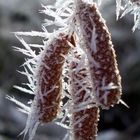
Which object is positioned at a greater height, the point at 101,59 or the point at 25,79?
the point at 101,59

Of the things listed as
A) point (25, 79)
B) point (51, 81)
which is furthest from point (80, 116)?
point (25, 79)

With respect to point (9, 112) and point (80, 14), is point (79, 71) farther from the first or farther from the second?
point (9, 112)

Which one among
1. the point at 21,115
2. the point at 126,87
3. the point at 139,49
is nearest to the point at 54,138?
the point at 21,115

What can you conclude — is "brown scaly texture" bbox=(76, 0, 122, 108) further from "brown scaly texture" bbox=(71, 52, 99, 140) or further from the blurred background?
the blurred background

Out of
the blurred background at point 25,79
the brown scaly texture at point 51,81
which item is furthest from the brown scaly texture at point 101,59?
the blurred background at point 25,79

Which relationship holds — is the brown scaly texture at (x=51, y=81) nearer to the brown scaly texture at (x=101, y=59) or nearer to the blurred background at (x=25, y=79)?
the brown scaly texture at (x=101, y=59)

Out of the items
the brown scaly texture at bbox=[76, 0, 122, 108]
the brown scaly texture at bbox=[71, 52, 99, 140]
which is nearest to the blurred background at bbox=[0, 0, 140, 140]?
the brown scaly texture at bbox=[71, 52, 99, 140]

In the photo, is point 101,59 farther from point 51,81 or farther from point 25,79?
point 25,79
